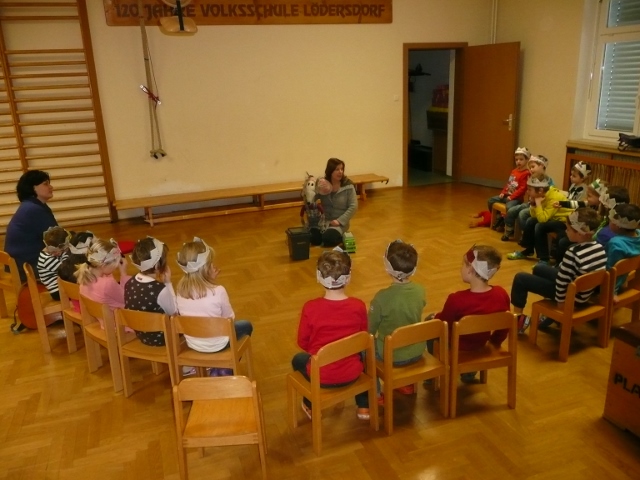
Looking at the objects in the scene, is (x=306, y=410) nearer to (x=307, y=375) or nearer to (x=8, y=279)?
(x=307, y=375)

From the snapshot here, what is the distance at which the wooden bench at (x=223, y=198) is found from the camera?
6.57 meters

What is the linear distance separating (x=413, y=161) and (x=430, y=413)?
7654 millimetres

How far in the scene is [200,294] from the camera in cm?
271

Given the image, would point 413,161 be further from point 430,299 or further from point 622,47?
point 430,299

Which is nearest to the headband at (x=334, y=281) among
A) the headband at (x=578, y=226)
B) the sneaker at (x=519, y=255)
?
the headband at (x=578, y=226)

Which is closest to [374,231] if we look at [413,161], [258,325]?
[258,325]

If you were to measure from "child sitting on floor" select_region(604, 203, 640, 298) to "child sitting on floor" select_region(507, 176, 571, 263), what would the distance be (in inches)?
50.4

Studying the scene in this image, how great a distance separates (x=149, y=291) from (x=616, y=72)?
6.19 meters

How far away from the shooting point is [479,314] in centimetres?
261

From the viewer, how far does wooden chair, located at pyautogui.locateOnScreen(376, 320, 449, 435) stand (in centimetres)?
241

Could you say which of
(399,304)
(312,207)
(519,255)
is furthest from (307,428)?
(519,255)

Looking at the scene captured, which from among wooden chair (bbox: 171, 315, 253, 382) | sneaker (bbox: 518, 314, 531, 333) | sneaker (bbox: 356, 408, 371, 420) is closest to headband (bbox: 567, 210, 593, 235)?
sneaker (bbox: 518, 314, 531, 333)

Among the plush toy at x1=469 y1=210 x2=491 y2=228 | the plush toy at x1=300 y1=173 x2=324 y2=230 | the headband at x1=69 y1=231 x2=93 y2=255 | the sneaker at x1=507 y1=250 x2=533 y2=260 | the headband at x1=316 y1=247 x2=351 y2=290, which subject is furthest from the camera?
the plush toy at x1=469 y1=210 x2=491 y2=228

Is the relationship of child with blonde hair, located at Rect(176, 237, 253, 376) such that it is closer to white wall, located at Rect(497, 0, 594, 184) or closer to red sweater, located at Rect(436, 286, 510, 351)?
red sweater, located at Rect(436, 286, 510, 351)
